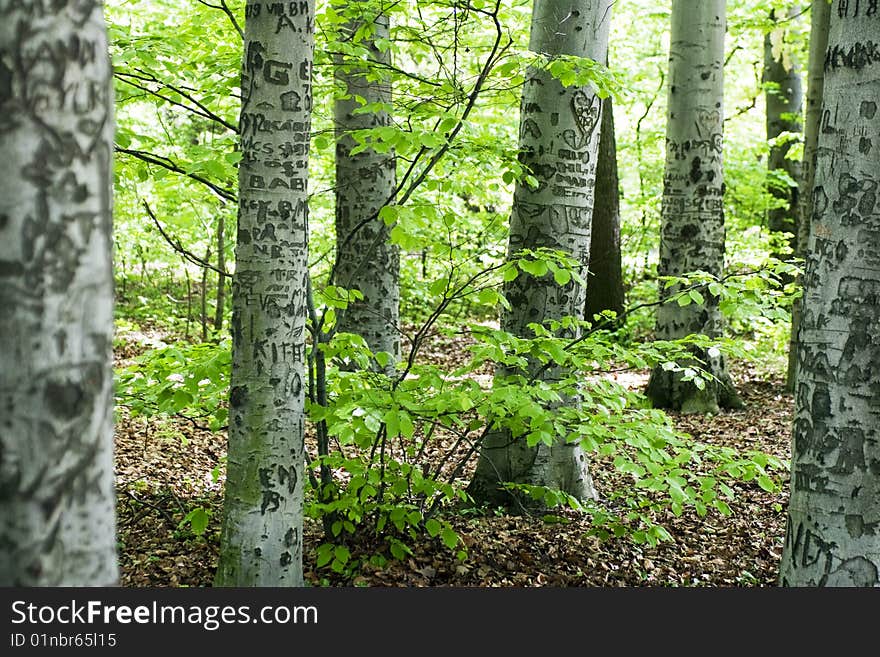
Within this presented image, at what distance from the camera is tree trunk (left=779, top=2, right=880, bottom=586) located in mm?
2955

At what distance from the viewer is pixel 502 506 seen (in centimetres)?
524

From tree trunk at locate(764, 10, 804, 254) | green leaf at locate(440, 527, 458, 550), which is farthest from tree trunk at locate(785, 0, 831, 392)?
green leaf at locate(440, 527, 458, 550)

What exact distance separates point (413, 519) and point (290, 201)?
1.55 meters

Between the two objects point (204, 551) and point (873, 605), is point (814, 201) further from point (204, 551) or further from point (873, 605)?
point (204, 551)

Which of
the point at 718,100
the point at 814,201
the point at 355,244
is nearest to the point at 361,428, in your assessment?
the point at 814,201

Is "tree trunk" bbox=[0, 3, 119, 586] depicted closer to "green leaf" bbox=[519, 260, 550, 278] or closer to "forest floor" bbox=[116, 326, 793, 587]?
"forest floor" bbox=[116, 326, 793, 587]

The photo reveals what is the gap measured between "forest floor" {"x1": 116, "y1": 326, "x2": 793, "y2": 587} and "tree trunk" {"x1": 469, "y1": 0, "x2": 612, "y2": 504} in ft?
1.69

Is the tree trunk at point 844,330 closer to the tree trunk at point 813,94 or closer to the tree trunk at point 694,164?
the tree trunk at point 694,164

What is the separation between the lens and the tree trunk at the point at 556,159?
4.86 metres

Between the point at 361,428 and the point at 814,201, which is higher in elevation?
the point at 814,201


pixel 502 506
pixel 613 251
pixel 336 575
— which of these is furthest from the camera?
pixel 613 251
